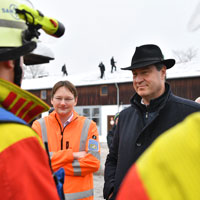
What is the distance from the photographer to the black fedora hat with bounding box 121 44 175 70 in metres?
2.39

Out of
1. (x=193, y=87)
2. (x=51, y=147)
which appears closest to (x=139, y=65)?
(x=51, y=147)

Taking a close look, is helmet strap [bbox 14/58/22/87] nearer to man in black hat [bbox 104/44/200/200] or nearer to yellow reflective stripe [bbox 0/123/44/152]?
yellow reflective stripe [bbox 0/123/44/152]

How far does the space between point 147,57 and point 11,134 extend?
6.01 ft

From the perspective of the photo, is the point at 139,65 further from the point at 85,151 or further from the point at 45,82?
the point at 45,82

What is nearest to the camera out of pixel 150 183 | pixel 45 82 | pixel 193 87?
pixel 150 183

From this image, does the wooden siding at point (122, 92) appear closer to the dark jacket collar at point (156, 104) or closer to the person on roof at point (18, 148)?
the dark jacket collar at point (156, 104)

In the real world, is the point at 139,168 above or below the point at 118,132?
above

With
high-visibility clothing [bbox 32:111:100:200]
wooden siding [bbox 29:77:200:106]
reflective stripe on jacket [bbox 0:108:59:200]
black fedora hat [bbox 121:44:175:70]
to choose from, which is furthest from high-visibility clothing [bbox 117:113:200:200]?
wooden siding [bbox 29:77:200:106]

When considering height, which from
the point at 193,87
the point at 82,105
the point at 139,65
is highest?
the point at 139,65

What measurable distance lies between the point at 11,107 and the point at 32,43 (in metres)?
0.35

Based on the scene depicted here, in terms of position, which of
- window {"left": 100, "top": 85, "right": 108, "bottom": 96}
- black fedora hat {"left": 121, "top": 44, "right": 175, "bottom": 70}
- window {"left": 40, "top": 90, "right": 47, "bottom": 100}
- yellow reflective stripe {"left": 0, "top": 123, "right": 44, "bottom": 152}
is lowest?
window {"left": 40, "top": 90, "right": 47, "bottom": 100}

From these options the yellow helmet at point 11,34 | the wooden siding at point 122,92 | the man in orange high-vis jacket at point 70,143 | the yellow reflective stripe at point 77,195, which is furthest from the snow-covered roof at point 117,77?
the yellow helmet at point 11,34

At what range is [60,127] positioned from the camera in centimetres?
283

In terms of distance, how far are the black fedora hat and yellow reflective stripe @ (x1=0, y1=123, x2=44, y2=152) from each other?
5.55ft
